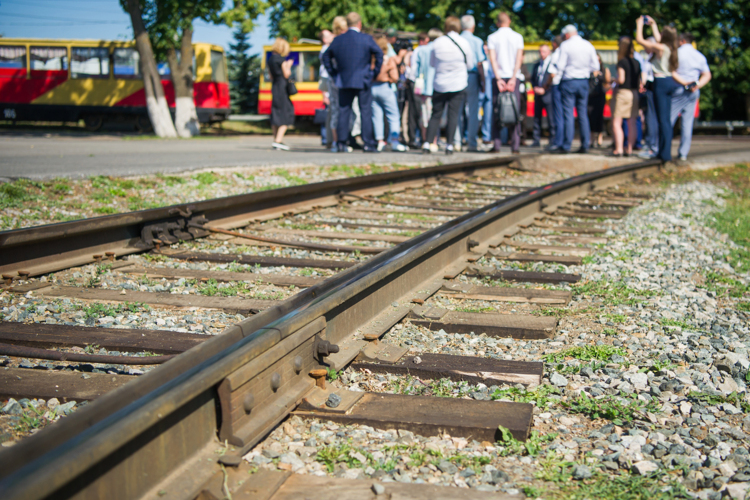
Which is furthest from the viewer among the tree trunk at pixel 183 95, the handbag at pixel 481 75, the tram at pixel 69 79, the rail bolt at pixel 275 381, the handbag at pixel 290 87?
the tram at pixel 69 79

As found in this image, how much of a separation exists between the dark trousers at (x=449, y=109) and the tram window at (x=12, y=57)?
21.3m

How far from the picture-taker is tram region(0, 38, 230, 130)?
27156 mm

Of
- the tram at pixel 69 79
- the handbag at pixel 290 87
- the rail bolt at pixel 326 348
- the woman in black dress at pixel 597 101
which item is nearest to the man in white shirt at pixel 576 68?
the woman in black dress at pixel 597 101

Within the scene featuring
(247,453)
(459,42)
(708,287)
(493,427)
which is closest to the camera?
(247,453)

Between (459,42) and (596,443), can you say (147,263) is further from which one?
(459,42)

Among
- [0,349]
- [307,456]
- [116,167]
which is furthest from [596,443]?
[116,167]

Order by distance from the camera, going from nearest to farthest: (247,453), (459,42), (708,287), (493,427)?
(247,453) < (493,427) < (708,287) < (459,42)

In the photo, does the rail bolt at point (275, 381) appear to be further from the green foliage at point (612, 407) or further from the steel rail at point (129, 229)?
the steel rail at point (129, 229)

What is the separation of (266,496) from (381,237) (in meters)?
3.56

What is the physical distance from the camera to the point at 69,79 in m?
27.2

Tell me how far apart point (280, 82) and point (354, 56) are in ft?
6.56

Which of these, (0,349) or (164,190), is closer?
(0,349)

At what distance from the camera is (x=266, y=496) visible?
1729 millimetres

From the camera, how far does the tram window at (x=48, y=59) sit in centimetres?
2727
